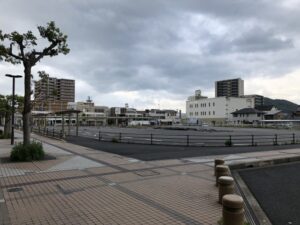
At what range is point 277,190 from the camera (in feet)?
28.2

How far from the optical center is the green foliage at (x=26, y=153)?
43.6 feet

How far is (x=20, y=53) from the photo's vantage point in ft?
46.5

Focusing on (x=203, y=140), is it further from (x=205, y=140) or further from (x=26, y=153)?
(x=26, y=153)

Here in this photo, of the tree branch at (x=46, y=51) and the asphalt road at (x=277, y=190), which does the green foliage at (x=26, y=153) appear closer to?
the tree branch at (x=46, y=51)

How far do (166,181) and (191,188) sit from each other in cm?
110

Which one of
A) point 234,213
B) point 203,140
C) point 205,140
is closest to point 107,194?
point 234,213

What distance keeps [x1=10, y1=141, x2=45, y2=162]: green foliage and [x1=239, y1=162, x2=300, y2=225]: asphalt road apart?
29.9ft

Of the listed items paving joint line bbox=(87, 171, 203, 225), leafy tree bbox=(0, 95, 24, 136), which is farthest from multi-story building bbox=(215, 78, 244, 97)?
paving joint line bbox=(87, 171, 203, 225)

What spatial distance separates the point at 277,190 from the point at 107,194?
195 inches

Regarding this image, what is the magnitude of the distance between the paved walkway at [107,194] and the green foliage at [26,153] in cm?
120

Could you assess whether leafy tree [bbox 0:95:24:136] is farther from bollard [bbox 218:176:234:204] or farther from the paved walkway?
bollard [bbox 218:176:234:204]

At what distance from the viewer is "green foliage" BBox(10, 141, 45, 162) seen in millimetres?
13297

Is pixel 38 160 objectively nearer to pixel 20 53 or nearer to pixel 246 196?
pixel 20 53

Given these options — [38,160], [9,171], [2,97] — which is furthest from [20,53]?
[2,97]
